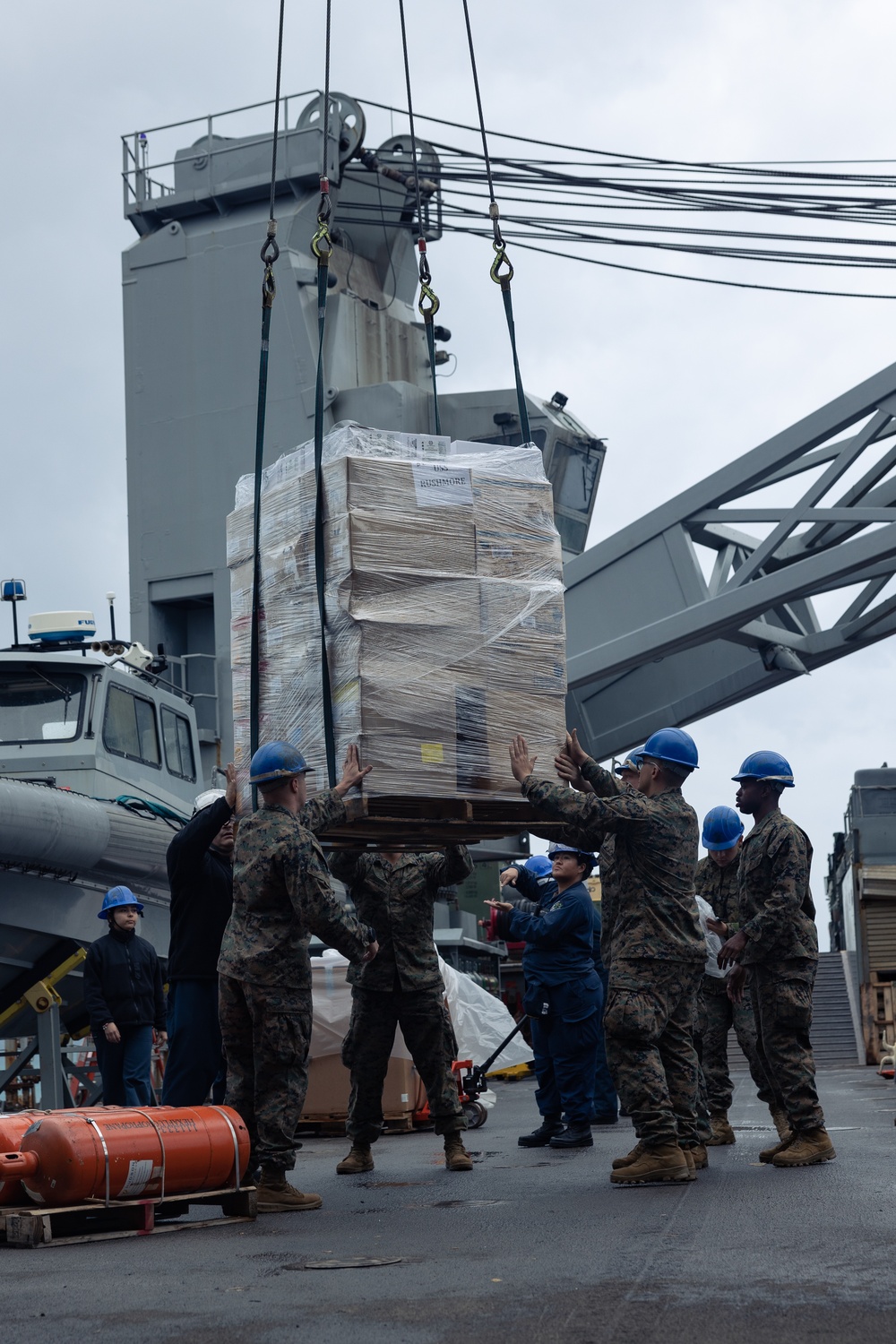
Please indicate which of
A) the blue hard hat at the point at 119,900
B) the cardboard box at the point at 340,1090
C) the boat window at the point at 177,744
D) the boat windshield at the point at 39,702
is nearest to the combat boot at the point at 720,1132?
the cardboard box at the point at 340,1090

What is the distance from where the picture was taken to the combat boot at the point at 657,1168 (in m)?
6.30

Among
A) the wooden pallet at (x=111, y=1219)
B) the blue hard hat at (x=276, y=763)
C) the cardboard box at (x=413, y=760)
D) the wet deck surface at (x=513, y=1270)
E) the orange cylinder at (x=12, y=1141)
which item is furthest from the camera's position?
the blue hard hat at (x=276, y=763)

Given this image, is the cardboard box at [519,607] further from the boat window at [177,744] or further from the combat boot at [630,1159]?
the boat window at [177,744]

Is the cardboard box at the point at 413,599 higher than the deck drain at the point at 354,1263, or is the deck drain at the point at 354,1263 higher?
the cardboard box at the point at 413,599

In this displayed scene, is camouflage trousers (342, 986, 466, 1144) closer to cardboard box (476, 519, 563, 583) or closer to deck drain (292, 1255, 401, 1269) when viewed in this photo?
cardboard box (476, 519, 563, 583)

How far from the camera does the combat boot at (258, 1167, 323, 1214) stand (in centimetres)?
607

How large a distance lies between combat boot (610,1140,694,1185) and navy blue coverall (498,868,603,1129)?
2.10 meters

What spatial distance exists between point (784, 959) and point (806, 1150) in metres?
0.86

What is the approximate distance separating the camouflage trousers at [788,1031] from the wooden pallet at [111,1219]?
2.47m

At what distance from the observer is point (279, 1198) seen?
6.08 metres

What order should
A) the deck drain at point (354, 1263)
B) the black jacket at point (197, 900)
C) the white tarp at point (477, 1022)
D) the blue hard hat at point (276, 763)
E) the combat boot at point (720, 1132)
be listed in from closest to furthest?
the deck drain at point (354, 1263) → the blue hard hat at point (276, 763) → the black jacket at point (197, 900) → the combat boot at point (720, 1132) → the white tarp at point (477, 1022)

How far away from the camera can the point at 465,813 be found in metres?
6.24

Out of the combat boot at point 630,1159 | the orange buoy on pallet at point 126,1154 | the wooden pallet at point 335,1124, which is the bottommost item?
the wooden pallet at point 335,1124

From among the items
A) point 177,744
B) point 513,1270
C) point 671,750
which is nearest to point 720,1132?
point 671,750
